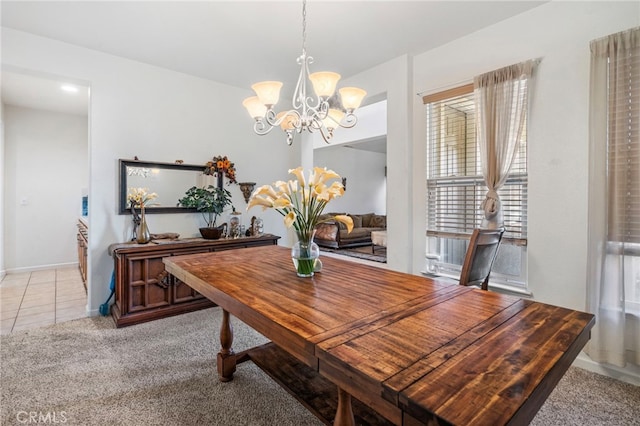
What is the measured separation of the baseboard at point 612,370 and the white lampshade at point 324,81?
2.64 meters

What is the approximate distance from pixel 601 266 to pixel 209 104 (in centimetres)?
414

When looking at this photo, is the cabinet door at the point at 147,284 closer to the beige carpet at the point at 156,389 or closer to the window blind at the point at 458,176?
the beige carpet at the point at 156,389

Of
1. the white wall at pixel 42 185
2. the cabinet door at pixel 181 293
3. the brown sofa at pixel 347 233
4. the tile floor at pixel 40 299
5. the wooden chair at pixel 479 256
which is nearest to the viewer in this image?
the wooden chair at pixel 479 256

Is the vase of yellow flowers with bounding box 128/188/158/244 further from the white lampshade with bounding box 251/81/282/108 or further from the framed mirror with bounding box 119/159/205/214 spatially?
the white lampshade with bounding box 251/81/282/108

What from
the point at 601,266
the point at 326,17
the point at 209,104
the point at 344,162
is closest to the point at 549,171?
the point at 601,266

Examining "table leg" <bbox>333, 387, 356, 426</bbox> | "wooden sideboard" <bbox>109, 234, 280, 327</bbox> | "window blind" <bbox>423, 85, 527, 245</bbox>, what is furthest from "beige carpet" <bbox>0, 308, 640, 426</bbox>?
"window blind" <bbox>423, 85, 527, 245</bbox>

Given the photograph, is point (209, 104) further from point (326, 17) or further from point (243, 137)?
point (326, 17)

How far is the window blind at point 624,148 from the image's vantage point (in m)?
1.98

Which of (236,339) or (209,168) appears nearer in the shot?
(236,339)

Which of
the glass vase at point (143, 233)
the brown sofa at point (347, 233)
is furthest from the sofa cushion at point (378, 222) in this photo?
the glass vase at point (143, 233)

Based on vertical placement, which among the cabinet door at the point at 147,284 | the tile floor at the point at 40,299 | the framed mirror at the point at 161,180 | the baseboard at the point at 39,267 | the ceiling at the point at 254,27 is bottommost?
the tile floor at the point at 40,299

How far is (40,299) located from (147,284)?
1773 mm

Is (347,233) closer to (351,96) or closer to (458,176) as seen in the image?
(458,176)

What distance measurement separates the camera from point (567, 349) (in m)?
0.91
